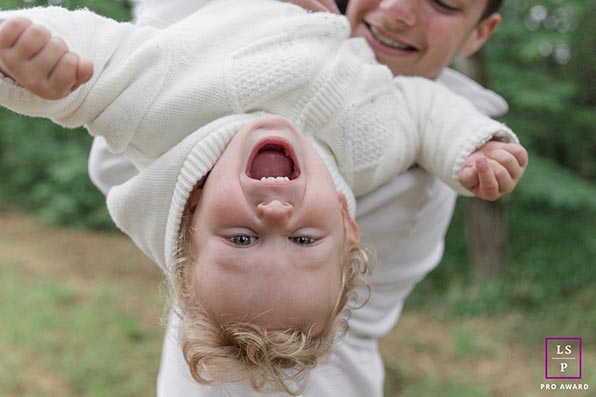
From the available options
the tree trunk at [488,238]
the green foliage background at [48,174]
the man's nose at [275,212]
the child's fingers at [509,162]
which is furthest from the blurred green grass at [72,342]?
the child's fingers at [509,162]

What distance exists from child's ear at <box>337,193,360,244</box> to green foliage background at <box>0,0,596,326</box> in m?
3.29

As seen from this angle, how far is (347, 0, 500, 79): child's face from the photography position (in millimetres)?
1625

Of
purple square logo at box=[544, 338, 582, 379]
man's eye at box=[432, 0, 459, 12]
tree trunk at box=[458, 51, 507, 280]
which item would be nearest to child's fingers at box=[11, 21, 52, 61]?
man's eye at box=[432, 0, 459, 12]

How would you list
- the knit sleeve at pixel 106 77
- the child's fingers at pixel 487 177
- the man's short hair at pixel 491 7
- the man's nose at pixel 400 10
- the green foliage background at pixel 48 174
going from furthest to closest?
the green foliage background at pixel 48 174 < the man's short hair at pixel 491 7 < the man's nose at pixel 400 10 < the child's fingers at pixel 487 177 < the knit sleeve at pixel 106 77

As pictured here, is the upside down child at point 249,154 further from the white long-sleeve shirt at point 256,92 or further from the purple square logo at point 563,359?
the purple square logo at point 563,359

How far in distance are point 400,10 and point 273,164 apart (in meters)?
0.54

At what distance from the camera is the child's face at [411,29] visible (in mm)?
1625

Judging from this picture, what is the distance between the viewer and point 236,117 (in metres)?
1.35

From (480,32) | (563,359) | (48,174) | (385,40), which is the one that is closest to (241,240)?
(385,40)

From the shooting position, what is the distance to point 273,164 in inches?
52.2

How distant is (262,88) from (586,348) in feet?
14.5

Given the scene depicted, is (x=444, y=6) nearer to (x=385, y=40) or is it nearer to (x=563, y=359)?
(x=385, y=40)

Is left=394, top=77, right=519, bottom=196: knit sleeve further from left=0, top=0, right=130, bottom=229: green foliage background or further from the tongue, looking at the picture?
left=0, top=0, right=130, bottom=229: green foliage background

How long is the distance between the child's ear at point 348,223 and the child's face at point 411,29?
17.1 inches
